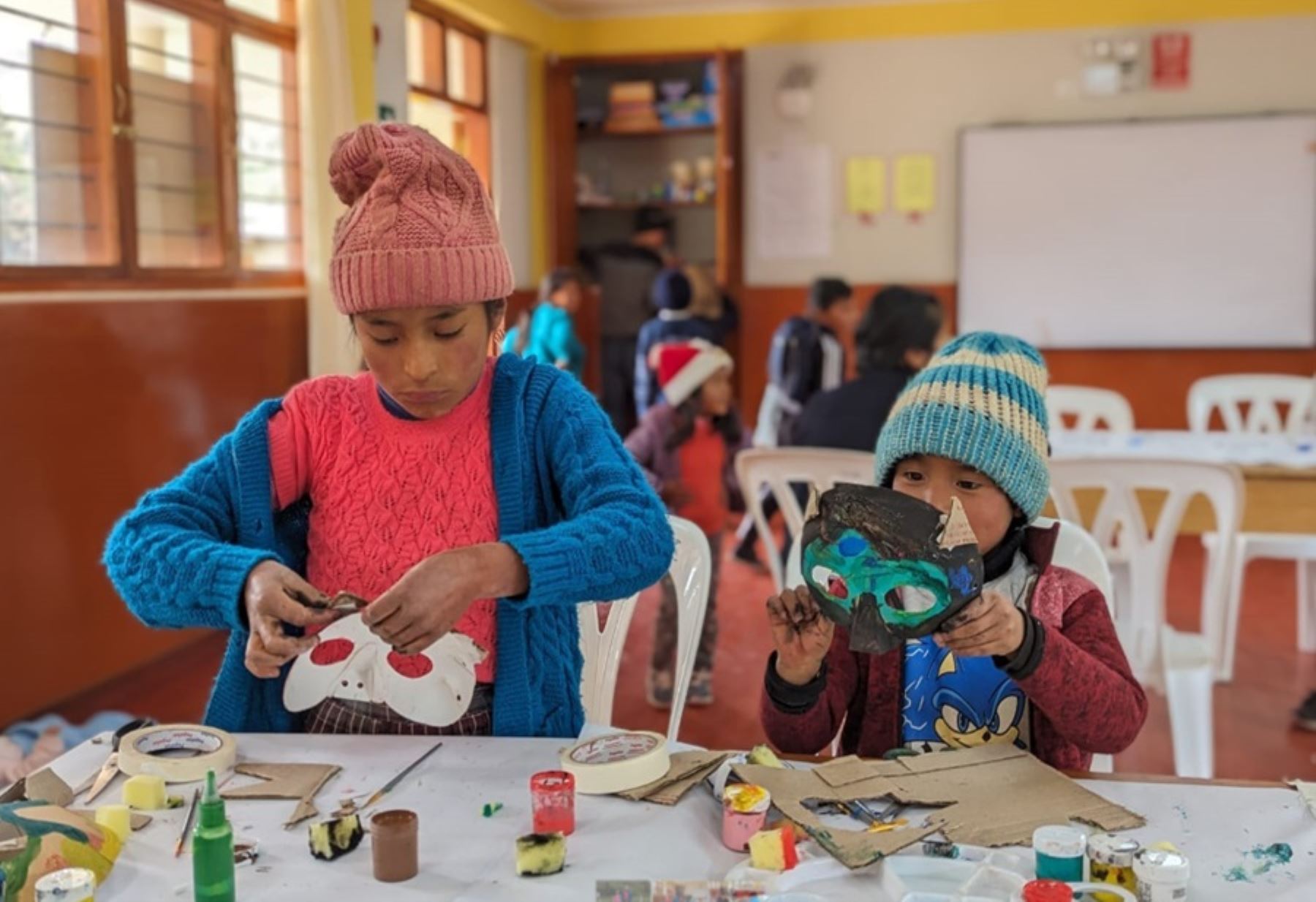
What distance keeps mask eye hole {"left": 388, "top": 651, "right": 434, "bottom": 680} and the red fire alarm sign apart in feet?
20.1

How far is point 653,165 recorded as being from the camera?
7.92 meters

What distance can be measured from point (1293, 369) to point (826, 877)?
6219 millimetres

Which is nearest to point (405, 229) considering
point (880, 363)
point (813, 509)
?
point (813, 509)

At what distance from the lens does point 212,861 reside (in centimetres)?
102

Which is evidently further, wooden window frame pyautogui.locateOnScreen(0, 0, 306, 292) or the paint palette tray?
wooden window frame pyautogui.locateOnScreen(0, 0, 306, 292)

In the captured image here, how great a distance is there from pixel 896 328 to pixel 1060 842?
2.44 meters

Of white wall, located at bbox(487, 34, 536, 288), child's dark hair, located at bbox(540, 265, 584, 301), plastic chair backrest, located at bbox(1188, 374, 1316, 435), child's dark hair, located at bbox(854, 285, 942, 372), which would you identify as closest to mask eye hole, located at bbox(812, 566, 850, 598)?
child's dark hair, located at bbox(854, 285, 942, 372)

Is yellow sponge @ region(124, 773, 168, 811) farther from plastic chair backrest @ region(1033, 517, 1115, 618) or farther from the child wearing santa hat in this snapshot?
the child wearing santa hat

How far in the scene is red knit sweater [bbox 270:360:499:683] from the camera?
4.96 ft

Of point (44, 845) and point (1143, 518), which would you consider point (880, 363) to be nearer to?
point (1143, 518)

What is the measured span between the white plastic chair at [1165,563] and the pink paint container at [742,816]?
1.68 m

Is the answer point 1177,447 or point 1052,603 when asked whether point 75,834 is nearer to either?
point 1052,603

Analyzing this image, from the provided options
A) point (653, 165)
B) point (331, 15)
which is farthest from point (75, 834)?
point (653, 165)

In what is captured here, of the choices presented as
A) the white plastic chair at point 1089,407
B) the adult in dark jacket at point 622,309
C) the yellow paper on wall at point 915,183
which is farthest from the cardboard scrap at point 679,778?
the yellow paper on wall at point 915,183
